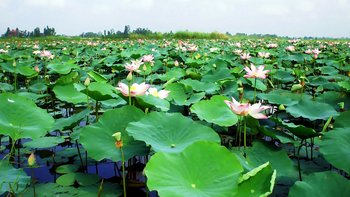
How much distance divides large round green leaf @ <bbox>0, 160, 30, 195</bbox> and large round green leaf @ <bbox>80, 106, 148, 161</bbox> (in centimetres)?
31

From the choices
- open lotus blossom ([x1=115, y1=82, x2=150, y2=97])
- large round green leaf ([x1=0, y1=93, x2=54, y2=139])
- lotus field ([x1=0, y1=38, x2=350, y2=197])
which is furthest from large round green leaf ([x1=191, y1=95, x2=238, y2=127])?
large round green leaf ([x1=0, y1=93, x2=54, y2=139])

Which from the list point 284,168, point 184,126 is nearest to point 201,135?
point 184,126

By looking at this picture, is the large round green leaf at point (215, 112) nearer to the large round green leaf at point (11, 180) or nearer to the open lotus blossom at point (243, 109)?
the open lotus blossom at point (243, 109)

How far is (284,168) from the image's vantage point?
5.31ft

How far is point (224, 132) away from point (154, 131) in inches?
40.3

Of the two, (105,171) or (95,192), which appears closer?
(95,192)

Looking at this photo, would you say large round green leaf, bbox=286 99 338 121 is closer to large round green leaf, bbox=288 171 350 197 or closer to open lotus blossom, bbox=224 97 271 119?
open lotus blossom, bbox=224 97 271 119

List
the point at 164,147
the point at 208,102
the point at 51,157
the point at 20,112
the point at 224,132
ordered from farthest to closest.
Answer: the point at 224,132 → the point at 51,157 → the point at 208,102 → the point at 20,112 → the point at 164,147

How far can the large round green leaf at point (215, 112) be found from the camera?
1861 millimetres

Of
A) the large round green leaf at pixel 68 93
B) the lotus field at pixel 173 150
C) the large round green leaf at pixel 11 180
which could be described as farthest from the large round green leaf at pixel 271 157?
the large round green leaf at pixel 68 93

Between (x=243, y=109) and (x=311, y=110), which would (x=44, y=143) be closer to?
(x=243, y=109)

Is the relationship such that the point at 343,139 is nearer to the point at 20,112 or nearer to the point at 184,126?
the point at 184,126

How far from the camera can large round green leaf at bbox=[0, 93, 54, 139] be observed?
1.65 metres

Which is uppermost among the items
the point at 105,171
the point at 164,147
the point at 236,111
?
the point at 236,111
